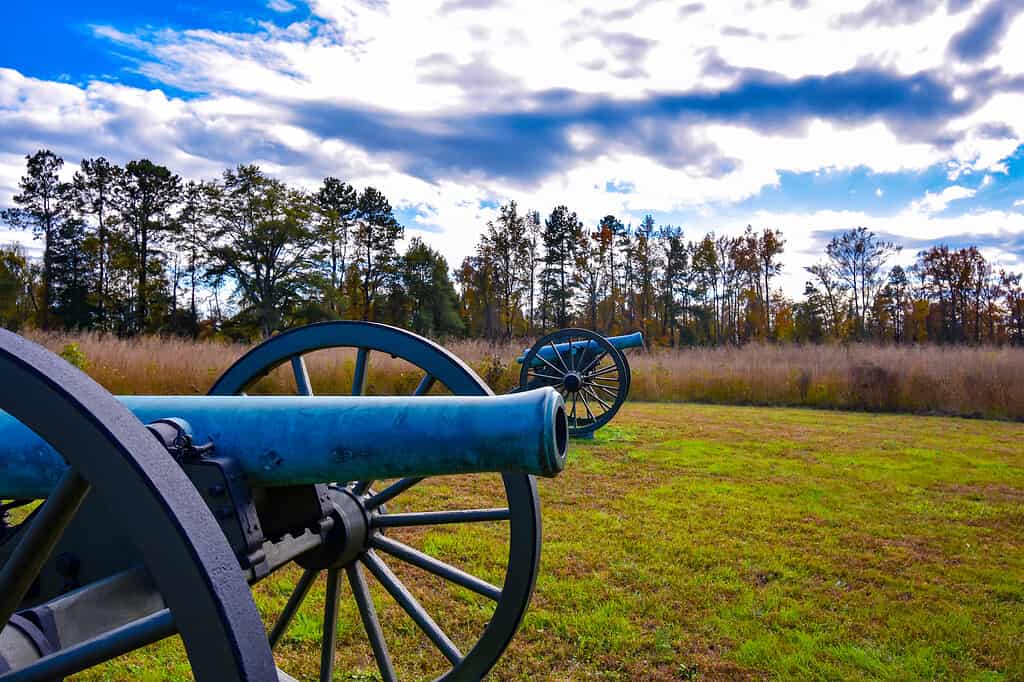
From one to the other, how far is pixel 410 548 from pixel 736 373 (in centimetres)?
1495

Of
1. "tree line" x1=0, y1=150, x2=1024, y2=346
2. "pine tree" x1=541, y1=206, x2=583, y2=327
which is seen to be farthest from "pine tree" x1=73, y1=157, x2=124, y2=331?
"pine tree" x1=541, y1=206, x2=583, y2=327

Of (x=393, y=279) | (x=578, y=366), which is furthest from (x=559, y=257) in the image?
(x=578, y=366)

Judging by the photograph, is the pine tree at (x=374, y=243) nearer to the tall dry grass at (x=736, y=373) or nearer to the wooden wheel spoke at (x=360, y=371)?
the tall dry grass at (x=736, y=373)

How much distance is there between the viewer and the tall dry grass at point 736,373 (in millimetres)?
11758

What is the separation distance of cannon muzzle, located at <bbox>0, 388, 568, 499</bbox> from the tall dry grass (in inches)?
400

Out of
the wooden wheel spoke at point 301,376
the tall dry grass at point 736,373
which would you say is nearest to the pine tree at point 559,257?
the tall dry grass at point 736,373

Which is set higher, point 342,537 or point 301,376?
point 301,376

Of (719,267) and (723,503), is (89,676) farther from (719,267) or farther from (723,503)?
(719,267)

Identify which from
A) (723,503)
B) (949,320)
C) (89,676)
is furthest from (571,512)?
(949,320)

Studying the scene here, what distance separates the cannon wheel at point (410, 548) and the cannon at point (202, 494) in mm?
10

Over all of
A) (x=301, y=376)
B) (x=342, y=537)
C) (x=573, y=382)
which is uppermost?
(x=301, y=376)

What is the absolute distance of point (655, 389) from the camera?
1666 centimetres

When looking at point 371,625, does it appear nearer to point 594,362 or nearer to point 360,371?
point 360,371

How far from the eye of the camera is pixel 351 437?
1.51 meters
